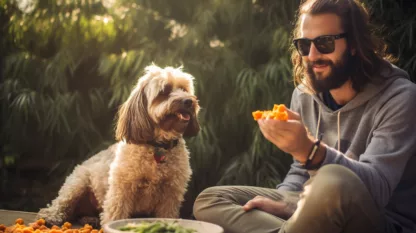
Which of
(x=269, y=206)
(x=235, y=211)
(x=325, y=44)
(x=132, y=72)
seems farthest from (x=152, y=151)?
(x=132, y=72)

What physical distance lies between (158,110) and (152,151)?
11.3 inches

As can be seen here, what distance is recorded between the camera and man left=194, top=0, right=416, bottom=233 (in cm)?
247

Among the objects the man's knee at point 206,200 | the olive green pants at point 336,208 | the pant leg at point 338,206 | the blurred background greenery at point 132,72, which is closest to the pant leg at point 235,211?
the man's knee at point 206,200

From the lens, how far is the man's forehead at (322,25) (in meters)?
3.01

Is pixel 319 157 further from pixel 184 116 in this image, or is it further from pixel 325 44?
pixel 184 116

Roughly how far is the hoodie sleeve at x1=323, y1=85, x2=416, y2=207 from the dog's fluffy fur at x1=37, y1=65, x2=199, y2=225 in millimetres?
1483

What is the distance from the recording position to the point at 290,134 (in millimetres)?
2396

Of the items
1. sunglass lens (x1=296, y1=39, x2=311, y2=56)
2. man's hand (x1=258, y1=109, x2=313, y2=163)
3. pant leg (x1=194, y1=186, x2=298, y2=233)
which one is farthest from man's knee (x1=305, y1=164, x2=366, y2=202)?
sunglass lens (x1=296, y1=39, x2=311, y2=56)

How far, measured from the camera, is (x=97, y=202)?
4344mm

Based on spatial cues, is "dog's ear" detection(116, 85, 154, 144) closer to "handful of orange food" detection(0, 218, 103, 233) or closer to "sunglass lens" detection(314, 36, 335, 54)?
"handful of orange food" detection(0, 218, 103, 233)

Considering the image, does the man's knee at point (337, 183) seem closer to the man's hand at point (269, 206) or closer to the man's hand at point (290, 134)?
the man's hand at point (290, 134)

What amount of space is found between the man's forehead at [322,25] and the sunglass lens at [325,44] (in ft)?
0.10

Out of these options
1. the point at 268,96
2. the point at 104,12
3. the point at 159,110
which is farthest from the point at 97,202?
the point at 104,12

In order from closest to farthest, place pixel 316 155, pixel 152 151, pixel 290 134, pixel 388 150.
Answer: pixel 290 134
pixel 316 155
pixel 388 150
pixel 152 151
